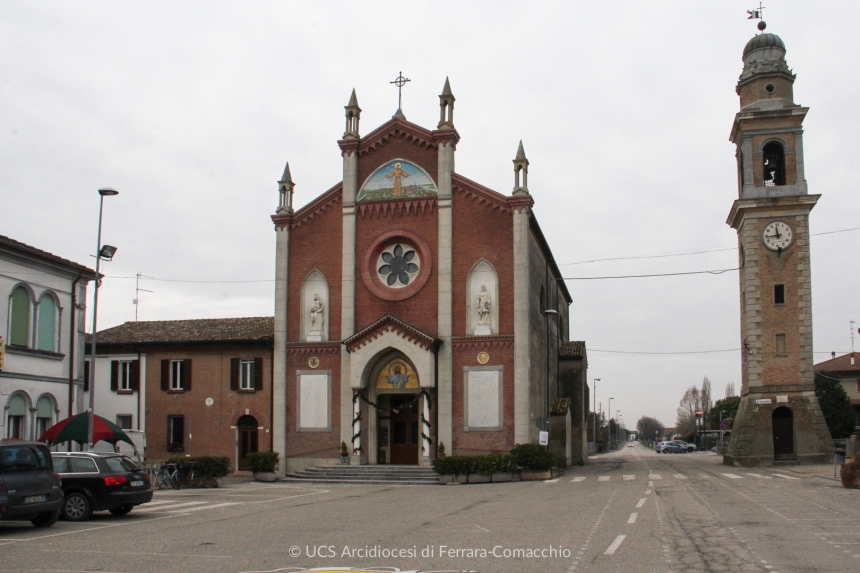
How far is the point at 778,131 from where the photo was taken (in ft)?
131

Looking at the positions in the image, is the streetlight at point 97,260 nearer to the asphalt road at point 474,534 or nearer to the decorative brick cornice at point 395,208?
the asphalt road at point 474,534

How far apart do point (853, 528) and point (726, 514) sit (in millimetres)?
2759

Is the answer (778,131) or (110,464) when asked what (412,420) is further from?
(778,131)

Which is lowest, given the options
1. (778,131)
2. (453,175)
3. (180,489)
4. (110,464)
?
(180,489)

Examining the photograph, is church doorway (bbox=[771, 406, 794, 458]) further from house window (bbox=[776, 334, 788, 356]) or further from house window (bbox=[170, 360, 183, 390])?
house window (bbox=[170, 360, 183, 390])

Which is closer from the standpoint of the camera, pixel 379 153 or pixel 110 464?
pixel 110 464

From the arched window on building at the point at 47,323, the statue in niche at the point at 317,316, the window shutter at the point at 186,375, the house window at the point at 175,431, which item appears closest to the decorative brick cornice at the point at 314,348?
the statue in niche at the point at 317,316

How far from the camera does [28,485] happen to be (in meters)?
14.4

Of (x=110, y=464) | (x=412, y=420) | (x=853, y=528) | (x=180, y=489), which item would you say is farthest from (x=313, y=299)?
(x=853, y=528)

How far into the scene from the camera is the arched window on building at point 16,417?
2602 centimetres

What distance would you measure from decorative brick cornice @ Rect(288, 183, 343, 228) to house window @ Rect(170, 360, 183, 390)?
8.62 m

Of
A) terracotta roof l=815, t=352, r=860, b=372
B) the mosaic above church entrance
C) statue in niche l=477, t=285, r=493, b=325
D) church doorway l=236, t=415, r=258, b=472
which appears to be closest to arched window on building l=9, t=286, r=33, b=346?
church doorway l=236, t=415, r=258, b=472

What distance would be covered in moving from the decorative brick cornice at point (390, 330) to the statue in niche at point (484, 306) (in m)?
1.92

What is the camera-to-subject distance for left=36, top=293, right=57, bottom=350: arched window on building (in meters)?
27.7
